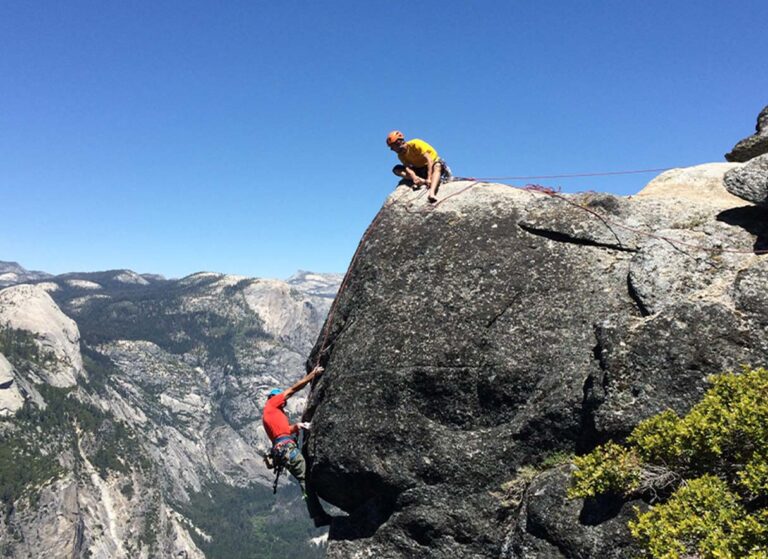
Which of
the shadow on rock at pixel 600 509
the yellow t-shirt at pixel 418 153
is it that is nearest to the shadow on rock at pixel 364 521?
the shadow on rock at pixel 600 509

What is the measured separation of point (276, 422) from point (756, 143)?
17.7 m

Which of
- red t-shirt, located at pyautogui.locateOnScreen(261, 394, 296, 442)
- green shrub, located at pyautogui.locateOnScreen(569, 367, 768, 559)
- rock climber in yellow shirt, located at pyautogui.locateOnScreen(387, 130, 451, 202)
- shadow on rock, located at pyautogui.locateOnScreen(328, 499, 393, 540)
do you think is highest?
rock climber in yellow shirt, located at pyautogui.locateOnScreen(387, 130, 451, 202)

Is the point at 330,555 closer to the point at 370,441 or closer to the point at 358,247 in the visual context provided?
the point at 370,441

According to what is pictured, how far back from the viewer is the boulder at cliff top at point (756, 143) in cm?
1814

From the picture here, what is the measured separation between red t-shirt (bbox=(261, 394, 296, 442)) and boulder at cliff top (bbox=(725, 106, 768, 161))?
17213 mm

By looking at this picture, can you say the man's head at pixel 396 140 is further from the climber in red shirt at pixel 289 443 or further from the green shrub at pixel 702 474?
the green shrub at pixel 702 474

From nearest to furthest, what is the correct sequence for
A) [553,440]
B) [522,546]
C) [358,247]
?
[522,546] → [553,440] → [358,247]

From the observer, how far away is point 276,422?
54.0ft

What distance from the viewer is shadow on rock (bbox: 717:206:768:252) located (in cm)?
1359

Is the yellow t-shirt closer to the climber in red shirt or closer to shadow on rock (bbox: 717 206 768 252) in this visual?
the climber in red shirt

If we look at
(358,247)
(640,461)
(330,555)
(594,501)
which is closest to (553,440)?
(594,501)

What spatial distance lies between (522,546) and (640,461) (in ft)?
10.8

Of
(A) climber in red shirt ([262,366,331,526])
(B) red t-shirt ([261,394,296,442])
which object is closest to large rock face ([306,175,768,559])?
(A) climber in red shirt ([262,366,331,526])

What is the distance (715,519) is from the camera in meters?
8.26
